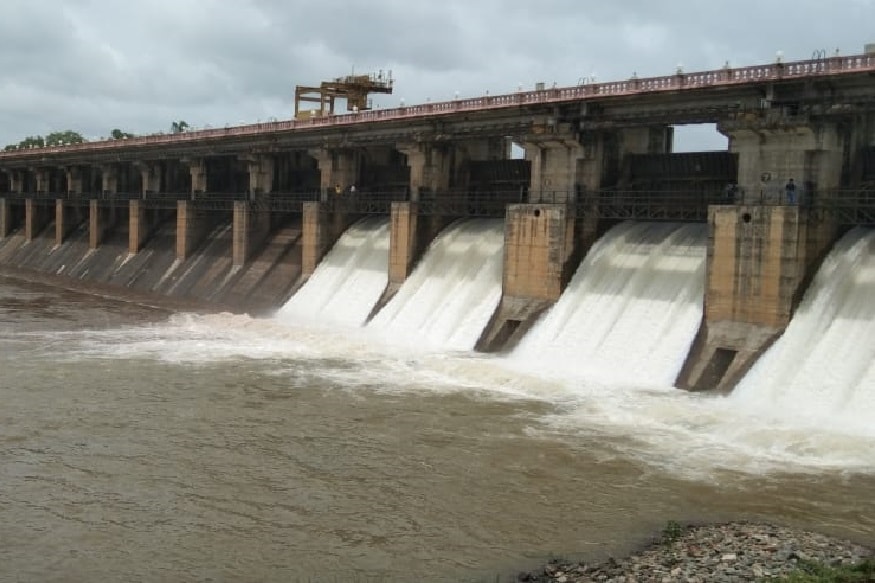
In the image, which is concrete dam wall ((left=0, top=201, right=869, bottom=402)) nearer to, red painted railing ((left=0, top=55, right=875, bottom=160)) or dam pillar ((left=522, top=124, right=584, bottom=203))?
dam pillar ((left=522, top=124, right=584, bottom=203))

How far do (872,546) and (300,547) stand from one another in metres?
9.98

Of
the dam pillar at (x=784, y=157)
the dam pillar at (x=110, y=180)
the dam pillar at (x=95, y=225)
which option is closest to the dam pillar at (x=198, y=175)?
the dam pillar at (x=95, y=225)

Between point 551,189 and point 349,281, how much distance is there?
45.1ft

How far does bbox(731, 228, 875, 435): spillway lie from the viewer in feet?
79.8

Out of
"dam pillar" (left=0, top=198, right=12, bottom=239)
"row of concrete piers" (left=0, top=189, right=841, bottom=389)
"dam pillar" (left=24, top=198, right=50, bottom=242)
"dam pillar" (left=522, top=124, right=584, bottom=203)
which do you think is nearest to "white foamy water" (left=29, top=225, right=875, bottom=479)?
"row of concrete piers" (left=0, top=189, right=841, bottom=389)

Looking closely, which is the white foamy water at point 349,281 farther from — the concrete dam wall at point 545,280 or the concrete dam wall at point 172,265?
the concrete dam wall at point 172,265

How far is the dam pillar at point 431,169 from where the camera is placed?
149 ft

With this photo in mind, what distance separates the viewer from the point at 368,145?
50.2 meters

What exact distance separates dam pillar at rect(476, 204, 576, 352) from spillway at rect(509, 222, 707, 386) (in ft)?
2.78

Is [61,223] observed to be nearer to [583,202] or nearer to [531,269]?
[531,269]

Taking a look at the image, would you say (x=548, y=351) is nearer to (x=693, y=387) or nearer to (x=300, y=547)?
(x=693, y=387)

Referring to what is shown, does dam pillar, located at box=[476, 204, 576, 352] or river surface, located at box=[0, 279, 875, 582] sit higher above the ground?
dam pillar, located at box=[476, 204, 576, 352]

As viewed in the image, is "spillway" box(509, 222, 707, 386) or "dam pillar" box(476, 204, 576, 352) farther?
"dam pillar" box(476, 204, 576, 352)

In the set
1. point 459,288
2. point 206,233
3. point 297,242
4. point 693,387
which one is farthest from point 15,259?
point 693,387
